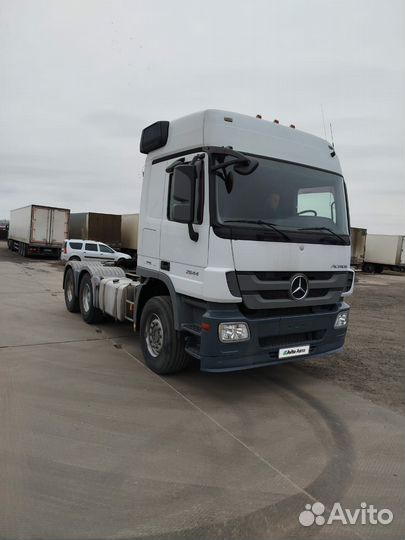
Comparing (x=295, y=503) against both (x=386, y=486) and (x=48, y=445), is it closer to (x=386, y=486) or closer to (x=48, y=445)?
(x=386, y=486)

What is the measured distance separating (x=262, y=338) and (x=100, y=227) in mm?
25997

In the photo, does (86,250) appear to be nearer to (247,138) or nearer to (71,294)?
(71,294)

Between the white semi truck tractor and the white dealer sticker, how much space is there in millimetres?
12

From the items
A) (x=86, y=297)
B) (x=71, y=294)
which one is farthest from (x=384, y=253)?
(x=86, y=297)

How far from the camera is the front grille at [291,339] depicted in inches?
173

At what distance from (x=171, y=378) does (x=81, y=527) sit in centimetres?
262

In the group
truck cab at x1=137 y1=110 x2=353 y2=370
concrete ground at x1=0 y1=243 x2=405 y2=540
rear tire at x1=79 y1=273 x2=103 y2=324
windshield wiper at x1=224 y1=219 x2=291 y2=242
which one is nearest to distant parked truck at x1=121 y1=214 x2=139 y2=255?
rear tire at x1=79 y1=273 x2=103 y2=324

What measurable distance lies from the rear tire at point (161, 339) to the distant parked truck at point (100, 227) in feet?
79.7

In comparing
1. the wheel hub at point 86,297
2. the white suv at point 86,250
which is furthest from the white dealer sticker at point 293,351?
the white suv at point 86,250

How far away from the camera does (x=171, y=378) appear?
198 inches

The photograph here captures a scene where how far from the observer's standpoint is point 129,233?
2956 centimetres

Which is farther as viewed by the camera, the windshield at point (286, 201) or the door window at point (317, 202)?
the door window at point (317, 202)

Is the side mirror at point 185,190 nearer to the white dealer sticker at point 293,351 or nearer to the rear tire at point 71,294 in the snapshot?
the white dealer sticker at point 293,351

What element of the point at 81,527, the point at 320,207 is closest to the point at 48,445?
the point at 81,527
